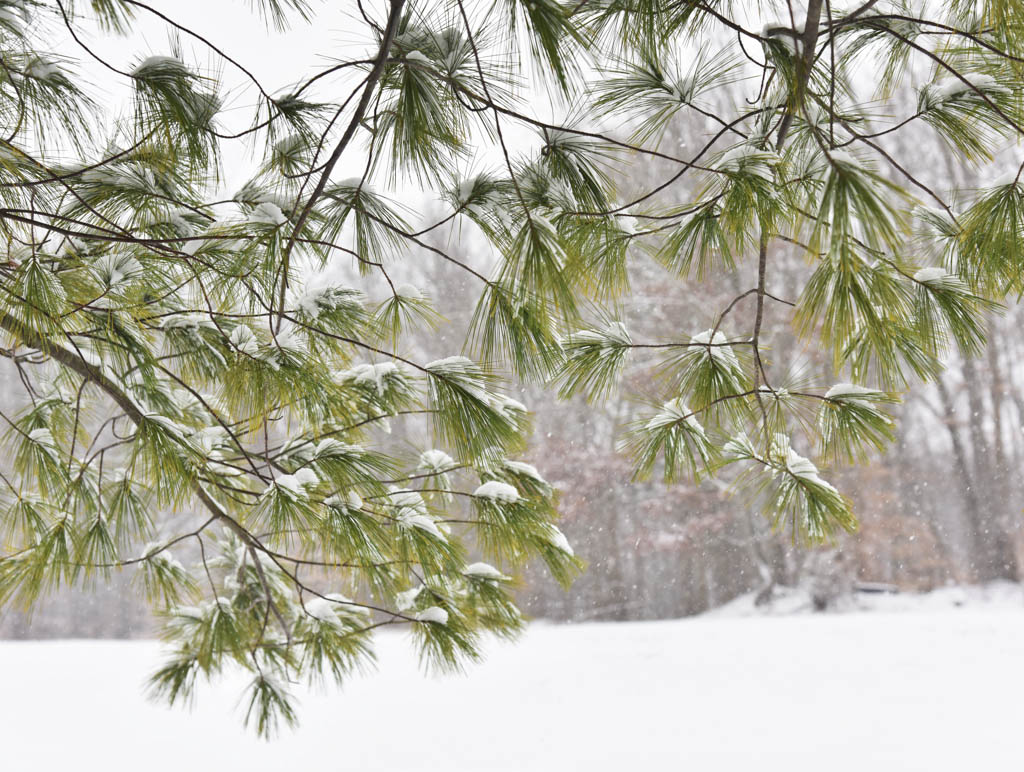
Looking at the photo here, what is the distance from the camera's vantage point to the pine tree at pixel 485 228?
77cm

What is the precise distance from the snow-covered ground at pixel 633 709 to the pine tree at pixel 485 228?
2.51m

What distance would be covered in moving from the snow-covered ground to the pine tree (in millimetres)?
2507

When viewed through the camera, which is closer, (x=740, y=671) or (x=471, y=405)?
(x=471, y=405)

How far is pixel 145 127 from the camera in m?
0.95

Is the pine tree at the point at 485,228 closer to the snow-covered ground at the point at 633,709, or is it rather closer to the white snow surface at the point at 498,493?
the white snow surface at the point at 498,493

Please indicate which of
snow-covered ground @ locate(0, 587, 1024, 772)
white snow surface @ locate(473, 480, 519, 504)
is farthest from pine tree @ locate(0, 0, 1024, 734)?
snow-covered ground @ locate(0, 587, 1024, 772)

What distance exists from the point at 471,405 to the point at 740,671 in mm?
3736

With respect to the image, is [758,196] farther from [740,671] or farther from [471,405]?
[740,671]

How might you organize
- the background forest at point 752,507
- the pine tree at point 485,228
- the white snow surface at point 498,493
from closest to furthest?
the pine tree at point 485,228, the white snow surface at point 498,493, the background forest at point 752,507

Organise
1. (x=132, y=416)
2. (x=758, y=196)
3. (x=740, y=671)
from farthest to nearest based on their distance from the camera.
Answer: (x=740, y=671), (x=132, y=416), (x=758, y=196)

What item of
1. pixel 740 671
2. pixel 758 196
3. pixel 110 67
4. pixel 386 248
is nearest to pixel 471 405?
pixel 386 248

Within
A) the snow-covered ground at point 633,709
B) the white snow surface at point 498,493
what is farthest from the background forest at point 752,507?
the white snow surface at point 498,493

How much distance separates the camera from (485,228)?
0.92 meters

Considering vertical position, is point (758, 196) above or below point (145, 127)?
below
